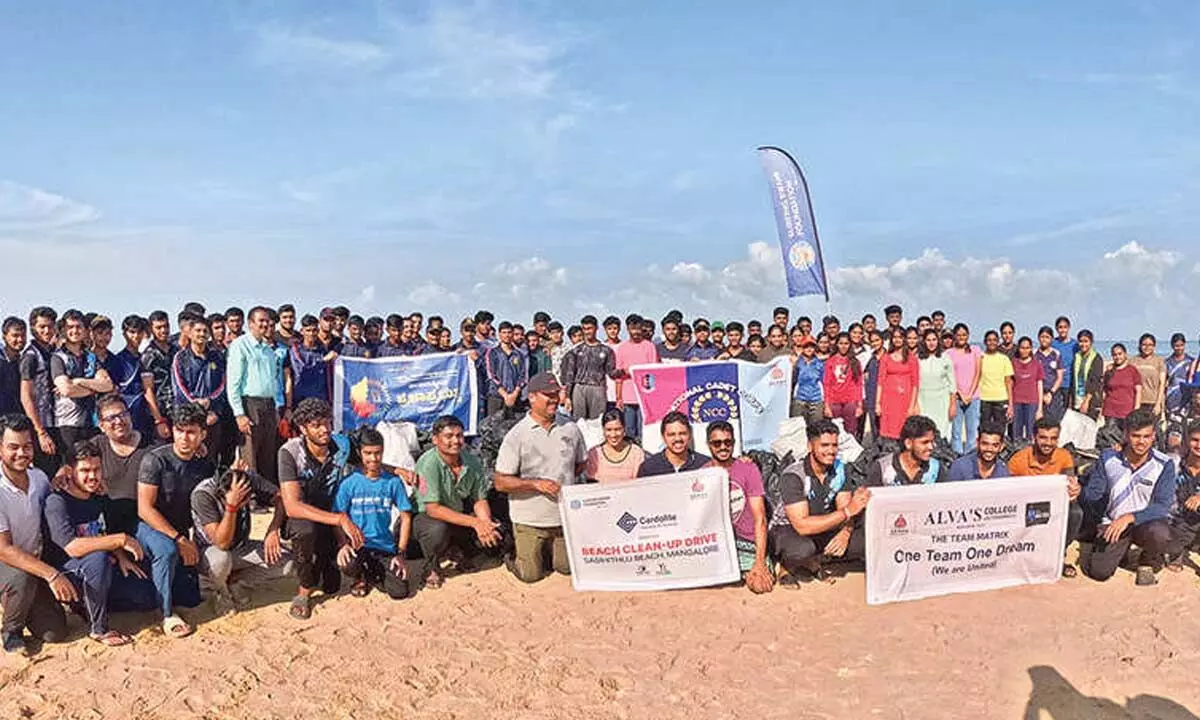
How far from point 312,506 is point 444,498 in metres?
1.05

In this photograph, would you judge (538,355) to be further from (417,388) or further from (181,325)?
(181,325)

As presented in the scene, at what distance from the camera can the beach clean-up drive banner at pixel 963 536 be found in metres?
6.28

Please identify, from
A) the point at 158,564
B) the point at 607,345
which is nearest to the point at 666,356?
the point at 607,345

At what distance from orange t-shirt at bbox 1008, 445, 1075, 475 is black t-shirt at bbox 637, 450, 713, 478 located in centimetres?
262

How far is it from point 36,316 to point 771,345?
27.5 ft

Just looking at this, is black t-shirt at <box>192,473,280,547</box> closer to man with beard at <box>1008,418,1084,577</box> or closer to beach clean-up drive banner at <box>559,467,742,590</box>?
beach clean-up drive banner at <box>559,467,742,590</box>

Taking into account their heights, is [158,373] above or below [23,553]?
above

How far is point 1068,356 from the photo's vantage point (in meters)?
12.8

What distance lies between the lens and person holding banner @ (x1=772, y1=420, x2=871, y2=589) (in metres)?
6.41

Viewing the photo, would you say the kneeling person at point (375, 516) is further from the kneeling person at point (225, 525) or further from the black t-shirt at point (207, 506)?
the black t-shirt at point (207, 506)

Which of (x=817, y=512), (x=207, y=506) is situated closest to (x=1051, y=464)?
(x=817, y=512)

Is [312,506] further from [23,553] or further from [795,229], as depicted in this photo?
[795,229]

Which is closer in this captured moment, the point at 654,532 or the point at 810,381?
the point at 654,532

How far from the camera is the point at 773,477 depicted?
7809mm
